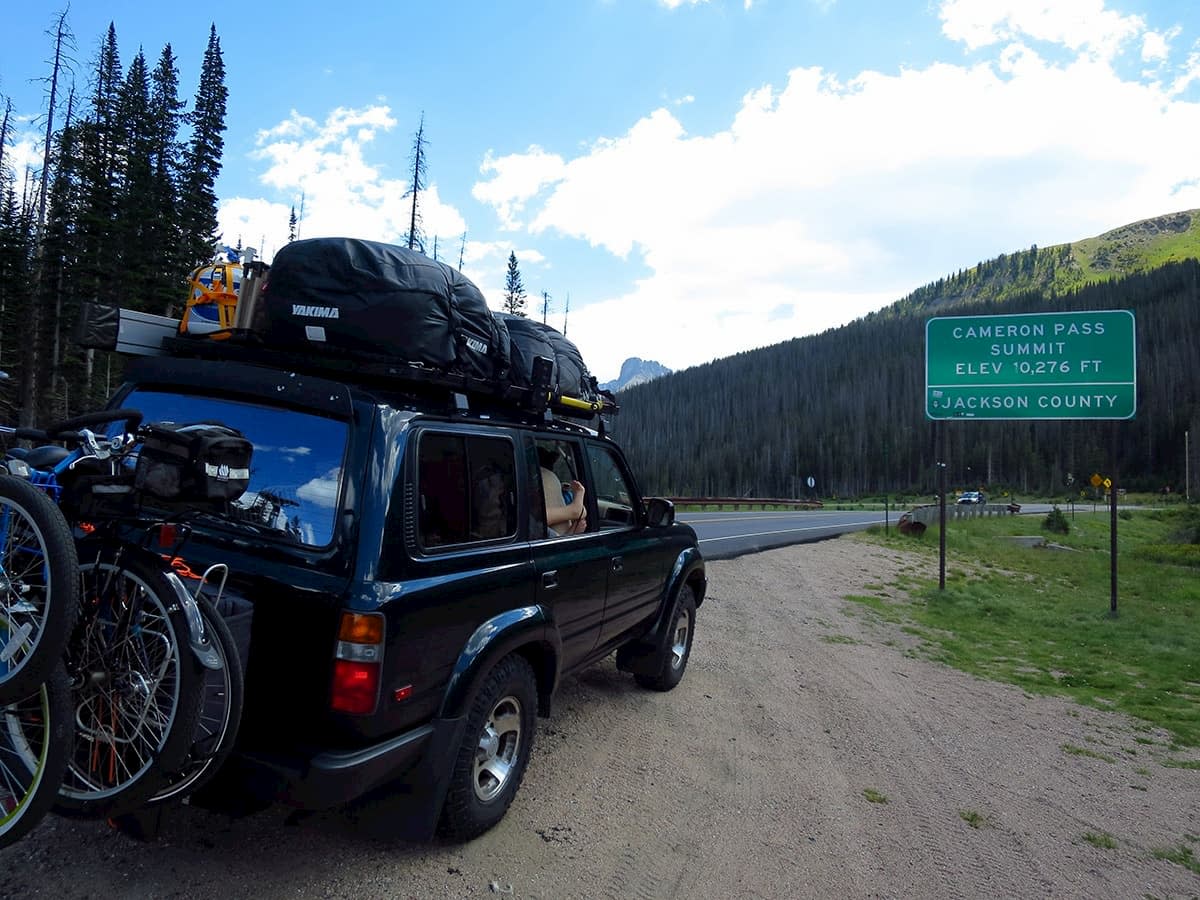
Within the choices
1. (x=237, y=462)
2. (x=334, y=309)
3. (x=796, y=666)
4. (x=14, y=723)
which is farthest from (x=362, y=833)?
(x=796, y=666)

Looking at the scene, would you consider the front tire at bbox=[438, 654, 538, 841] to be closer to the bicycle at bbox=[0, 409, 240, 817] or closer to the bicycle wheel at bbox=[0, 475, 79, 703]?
the bicycle at bbox=[0, 409, 240, 817]

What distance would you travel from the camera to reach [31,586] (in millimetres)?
2332

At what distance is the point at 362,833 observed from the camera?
3.09 meters

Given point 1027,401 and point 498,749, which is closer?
point 498,749

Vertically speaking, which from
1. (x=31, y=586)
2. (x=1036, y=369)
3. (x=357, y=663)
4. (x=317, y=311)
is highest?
(x=1036, y=369)

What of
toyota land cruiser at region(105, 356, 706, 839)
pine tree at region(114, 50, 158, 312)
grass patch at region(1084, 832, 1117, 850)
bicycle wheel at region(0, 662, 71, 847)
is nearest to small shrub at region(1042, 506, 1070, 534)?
grass patch at region(1084, 832, 1117, 850)

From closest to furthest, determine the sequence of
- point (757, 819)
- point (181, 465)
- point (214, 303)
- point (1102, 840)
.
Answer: point (181, 465) < point (214, 303) < point (757, 819) < point (1102, 840)

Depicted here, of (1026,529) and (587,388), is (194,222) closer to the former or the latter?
(587,388)

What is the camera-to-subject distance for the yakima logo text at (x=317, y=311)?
3232mm

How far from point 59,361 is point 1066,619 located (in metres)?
33.7

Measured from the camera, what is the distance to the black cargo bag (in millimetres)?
2434

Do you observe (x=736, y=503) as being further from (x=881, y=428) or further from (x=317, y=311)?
(x=881, y=428)

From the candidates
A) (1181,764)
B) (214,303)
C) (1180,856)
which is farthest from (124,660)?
(1181,764)

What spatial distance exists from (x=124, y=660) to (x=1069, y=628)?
1267 centimetres
